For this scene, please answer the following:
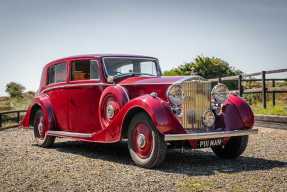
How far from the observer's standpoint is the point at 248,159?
720 cm

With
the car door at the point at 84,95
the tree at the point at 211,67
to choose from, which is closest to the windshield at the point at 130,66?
the car door at the point at 84,95

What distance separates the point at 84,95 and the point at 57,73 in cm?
146

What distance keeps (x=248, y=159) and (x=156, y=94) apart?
2.01 metres

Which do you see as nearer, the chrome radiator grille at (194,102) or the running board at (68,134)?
the chrome radiator grille at (194,102)

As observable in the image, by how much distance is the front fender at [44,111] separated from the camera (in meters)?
8.96

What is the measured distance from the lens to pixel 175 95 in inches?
255

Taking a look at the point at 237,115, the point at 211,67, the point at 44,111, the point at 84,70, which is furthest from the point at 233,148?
the point at 211,67

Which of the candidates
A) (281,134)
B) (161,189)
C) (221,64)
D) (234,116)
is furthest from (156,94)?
(221,64)

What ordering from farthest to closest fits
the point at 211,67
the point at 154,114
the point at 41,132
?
1. the point at 211,67
2. the point at 41,132
3. the point at 154,114

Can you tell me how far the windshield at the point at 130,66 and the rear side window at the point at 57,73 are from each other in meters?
1.32

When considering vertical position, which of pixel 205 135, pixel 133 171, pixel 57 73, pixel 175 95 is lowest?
pixel 133 171

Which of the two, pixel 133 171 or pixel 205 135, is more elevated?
pixel 205 135

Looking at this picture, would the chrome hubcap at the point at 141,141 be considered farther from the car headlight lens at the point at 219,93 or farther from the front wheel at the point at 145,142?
the car headlight lens at the point at 219,93

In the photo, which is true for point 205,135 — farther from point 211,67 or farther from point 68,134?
point 211,67
